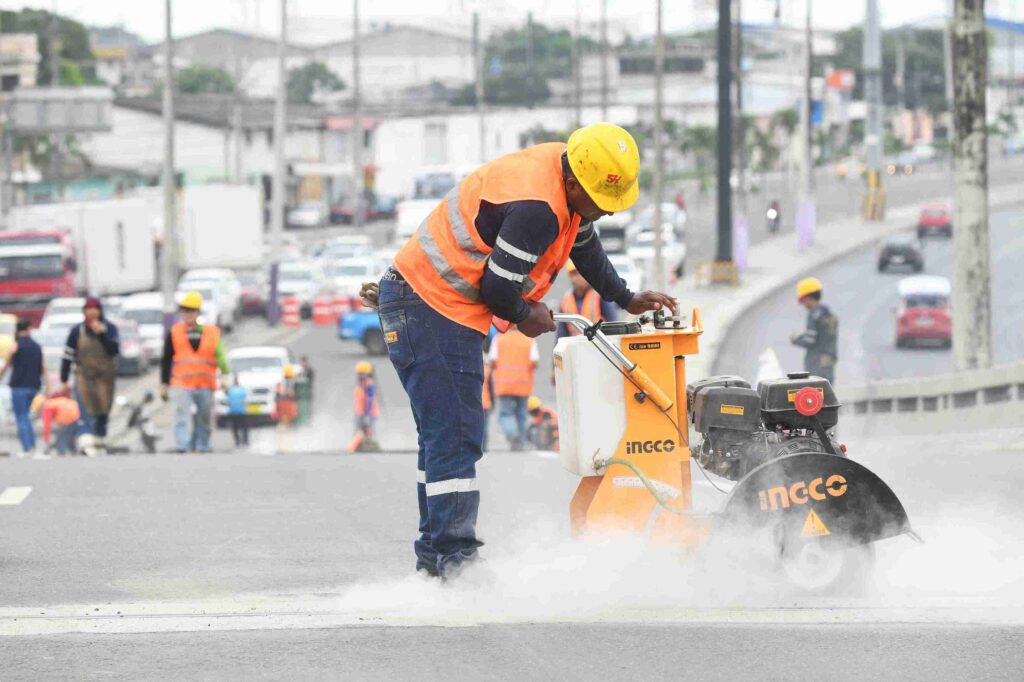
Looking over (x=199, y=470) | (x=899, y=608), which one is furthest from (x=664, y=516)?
(x=199, y=470)

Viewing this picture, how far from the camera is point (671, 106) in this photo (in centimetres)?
14550

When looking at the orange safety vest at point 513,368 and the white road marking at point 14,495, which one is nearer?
the white road marking at point 14,495

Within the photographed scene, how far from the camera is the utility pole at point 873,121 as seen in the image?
276ft

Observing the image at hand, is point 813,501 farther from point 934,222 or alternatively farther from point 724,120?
point 934,222

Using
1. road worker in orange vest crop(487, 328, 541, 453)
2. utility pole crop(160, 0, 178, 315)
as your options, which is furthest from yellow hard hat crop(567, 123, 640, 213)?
utility pole crop(160, 0, 178, 315)

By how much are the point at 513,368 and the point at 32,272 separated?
34980 millimetres

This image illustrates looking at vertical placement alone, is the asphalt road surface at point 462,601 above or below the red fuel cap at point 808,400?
below

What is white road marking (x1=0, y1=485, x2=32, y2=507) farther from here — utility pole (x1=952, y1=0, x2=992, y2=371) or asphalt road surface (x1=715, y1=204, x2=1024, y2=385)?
asphalt road surface (x1=715, y1=204, x2=1024, y2=385)

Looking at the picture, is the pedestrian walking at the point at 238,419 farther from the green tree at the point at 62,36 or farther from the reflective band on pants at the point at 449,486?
the green tree at the point at 62,36

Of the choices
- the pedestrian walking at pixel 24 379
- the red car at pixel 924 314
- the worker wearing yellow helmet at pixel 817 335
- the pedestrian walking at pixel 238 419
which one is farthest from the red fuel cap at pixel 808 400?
the red car at pixel 924 314

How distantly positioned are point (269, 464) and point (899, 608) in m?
6.21

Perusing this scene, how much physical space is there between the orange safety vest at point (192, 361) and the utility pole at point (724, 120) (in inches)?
1301

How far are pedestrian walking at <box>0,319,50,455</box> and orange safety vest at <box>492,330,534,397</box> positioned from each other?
5.29 m

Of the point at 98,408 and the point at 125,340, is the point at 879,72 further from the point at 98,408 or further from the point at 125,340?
the point at 98,408
